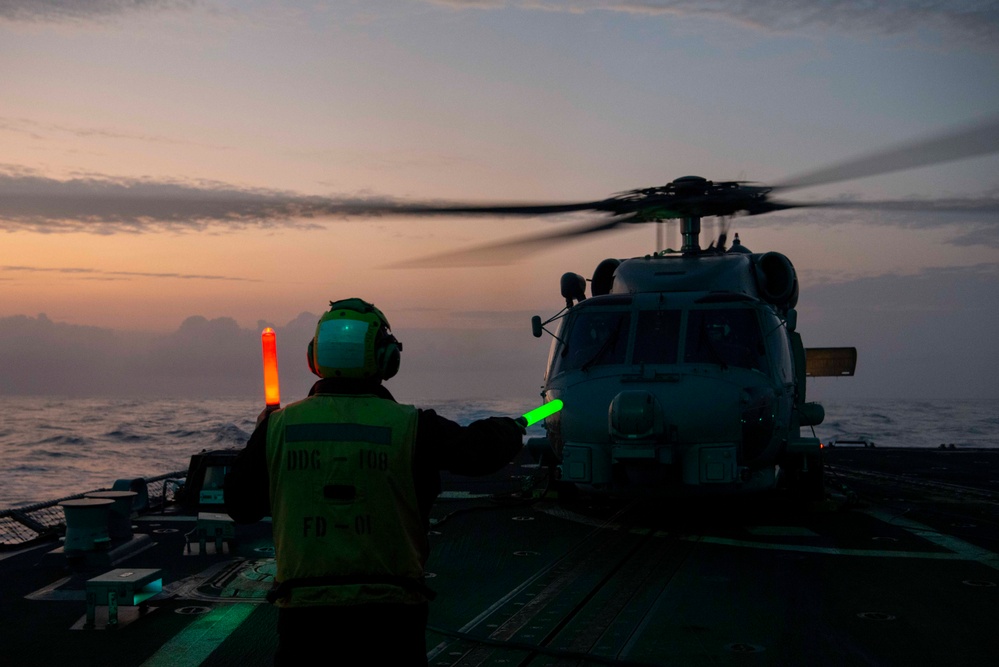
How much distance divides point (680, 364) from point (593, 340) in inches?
46.2

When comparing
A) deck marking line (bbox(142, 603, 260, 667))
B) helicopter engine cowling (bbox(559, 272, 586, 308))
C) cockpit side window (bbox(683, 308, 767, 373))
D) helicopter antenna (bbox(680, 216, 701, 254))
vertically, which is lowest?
deck marking line (bbox(142, 603, 260, 667))

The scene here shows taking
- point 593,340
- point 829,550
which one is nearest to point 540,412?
point 829,550

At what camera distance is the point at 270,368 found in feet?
19.0

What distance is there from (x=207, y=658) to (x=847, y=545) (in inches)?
266

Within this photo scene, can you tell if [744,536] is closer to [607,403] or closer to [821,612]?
[607,403]

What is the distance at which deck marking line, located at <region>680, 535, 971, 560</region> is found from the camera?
8.76m

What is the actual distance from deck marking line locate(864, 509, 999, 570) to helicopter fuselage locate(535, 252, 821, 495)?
1.37 meters

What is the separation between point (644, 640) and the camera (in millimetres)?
5664

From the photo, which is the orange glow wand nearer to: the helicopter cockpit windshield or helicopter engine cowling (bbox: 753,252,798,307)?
the helicopter cockpit windshield

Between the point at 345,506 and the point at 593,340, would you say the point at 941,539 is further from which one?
the point at 345,506

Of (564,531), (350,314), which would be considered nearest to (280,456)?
(350,314)

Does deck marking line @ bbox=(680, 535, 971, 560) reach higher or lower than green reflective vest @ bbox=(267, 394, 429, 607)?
lower

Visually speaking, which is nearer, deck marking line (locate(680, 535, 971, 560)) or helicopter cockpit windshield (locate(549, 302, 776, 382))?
deck marking line (locate(680, 535, 971, 560))

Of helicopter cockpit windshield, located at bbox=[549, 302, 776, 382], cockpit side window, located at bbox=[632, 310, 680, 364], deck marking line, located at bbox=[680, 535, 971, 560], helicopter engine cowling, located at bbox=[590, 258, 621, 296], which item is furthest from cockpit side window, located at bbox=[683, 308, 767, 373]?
helicopter engine cowling, located at bbox=[590, 258, 621, 296]
